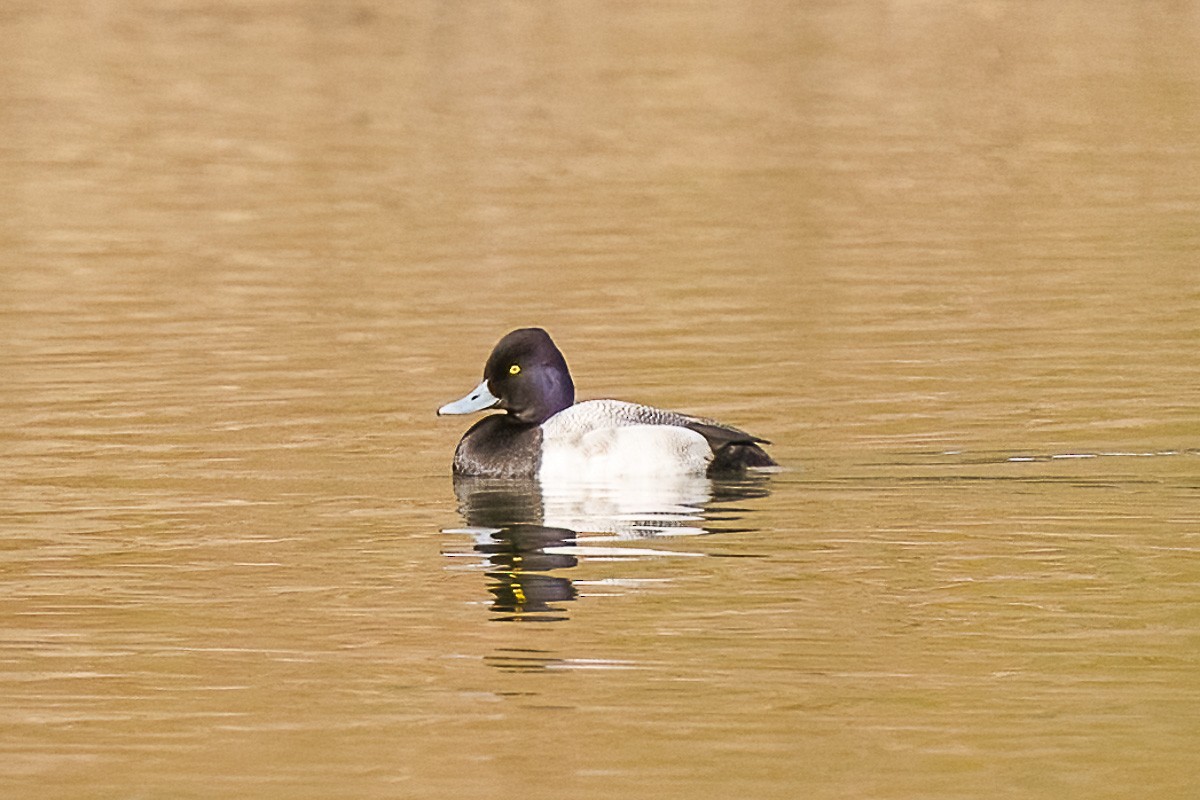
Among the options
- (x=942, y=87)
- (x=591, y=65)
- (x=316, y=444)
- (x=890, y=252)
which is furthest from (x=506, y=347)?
(x=591, y=65)

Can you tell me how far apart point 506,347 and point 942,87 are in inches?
997

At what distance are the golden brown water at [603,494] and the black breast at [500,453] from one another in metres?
0.16

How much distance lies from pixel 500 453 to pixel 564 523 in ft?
4.25

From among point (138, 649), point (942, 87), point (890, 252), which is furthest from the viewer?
point (942, 87)

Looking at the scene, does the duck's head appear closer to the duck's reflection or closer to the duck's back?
the duck's back

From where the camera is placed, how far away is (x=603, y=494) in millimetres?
12242

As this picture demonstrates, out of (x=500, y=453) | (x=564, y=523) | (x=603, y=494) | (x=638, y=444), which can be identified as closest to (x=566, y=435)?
(x=500, y=453)

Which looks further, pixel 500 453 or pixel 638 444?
pixel 500 453

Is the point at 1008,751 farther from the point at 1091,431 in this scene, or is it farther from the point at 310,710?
the point at 1091,431

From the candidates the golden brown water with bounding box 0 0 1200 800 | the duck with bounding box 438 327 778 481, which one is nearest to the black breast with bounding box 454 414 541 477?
the duck with bounding box 438 327 778 481

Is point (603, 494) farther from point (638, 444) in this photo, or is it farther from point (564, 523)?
point (564, 523)

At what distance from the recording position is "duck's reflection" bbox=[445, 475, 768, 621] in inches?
393

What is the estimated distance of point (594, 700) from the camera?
8172 millimetres

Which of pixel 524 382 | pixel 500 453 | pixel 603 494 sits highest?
pixel 524 382
